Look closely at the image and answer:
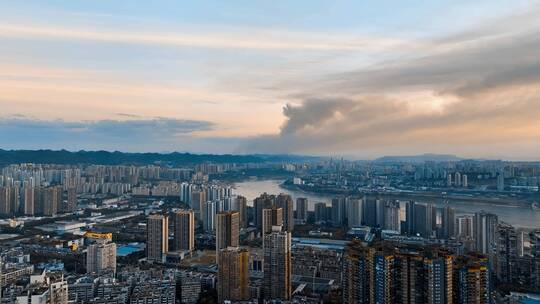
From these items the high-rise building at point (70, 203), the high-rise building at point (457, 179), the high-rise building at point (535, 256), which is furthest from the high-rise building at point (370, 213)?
the high-rise building at point (70, 203)

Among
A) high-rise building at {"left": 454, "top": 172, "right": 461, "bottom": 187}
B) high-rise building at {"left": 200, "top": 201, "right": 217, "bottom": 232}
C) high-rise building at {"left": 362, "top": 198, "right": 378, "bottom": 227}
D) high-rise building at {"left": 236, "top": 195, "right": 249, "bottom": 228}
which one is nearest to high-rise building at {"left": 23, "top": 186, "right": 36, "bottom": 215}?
high-rise building at {"left": 200, "top": 201, "right": 217, "bottom": 232}

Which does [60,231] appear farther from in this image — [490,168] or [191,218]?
[490,168]

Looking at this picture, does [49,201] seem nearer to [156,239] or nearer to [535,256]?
[156,239]

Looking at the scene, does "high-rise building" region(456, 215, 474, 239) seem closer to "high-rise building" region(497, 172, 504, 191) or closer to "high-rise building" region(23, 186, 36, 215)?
"high-rise building" region(497, 172, 504, 191)

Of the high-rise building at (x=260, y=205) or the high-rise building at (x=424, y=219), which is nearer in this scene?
the high-rise building at (x=424, y=219)

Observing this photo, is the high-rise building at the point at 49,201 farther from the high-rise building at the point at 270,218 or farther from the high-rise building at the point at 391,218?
the high-rise building at the point at 391,218

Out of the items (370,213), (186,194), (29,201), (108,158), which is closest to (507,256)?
(370,213)

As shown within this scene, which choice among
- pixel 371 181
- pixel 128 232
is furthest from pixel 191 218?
pixel 371 181
